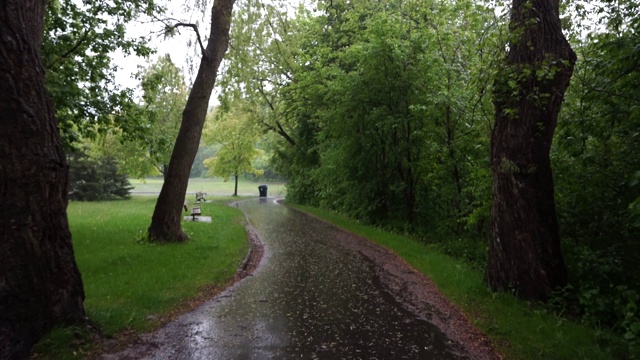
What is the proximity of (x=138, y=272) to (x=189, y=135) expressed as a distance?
14.4 ft

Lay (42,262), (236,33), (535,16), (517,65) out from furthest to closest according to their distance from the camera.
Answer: (236,33), (535,16), (517,65), (42,262)

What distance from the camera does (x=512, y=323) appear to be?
5016 millimetres

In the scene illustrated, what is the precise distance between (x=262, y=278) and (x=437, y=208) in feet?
23.4

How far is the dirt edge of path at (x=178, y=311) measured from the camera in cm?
429

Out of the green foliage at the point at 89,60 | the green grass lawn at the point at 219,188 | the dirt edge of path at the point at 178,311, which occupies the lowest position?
the green grass lawn at the point at 219,188

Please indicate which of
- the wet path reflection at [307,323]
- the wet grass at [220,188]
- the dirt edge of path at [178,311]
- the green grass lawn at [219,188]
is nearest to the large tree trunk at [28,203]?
the dirt edge of path at [178,311]

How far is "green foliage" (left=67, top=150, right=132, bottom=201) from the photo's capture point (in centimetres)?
2695

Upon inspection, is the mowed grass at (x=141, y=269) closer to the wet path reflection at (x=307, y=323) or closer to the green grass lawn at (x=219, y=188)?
the wet path reflection at (x=307, y=323)

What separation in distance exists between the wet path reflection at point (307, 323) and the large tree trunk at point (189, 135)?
3.34m

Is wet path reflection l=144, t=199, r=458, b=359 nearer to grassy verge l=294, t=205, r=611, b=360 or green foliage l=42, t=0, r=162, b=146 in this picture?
grassy verge l=294, t=205, r=611, b=360

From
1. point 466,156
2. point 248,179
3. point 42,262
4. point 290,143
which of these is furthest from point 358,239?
point 248,179

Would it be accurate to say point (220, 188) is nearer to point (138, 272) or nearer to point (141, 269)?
point (141, 269)

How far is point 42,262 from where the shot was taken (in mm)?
3979

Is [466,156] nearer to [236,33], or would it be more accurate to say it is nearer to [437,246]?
[437,246]
